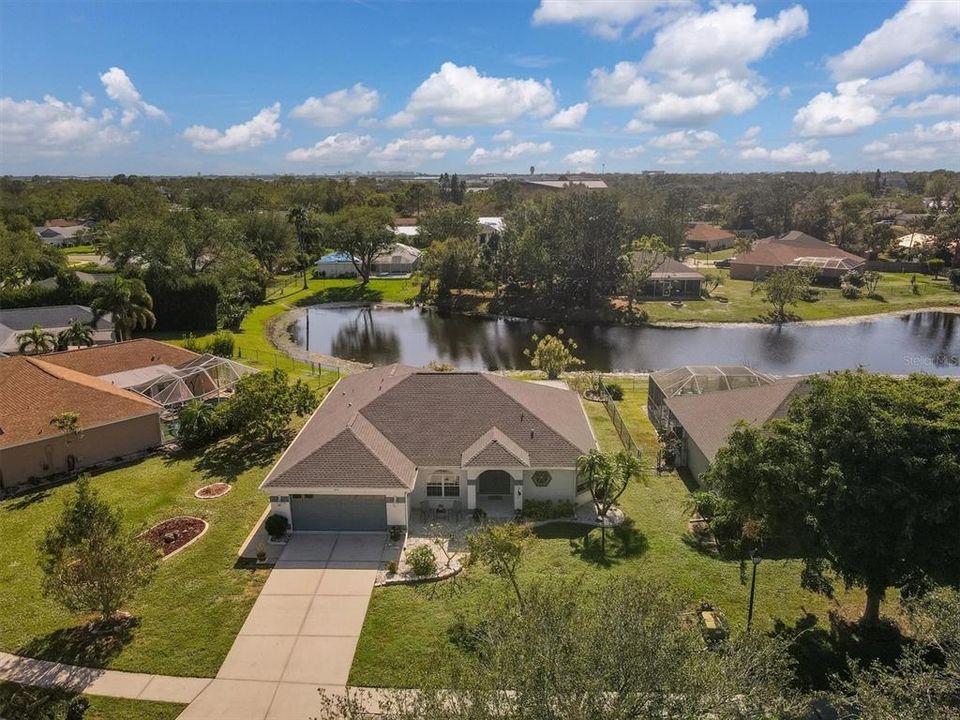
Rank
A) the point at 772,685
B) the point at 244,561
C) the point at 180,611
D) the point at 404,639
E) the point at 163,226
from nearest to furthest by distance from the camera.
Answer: the point at 772,685 < the point at 404,639 < the point at 180,611 < the point at 244,561 < the point at 163,226

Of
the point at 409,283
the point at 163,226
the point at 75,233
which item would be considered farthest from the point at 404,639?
the point at 75,233

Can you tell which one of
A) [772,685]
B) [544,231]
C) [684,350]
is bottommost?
[684,350]

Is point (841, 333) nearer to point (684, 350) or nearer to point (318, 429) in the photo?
point (684, 350)

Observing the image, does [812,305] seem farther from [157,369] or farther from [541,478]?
[157,369]

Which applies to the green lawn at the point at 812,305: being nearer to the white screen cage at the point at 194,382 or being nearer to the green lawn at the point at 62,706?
the white screen cage at the point at 194,382

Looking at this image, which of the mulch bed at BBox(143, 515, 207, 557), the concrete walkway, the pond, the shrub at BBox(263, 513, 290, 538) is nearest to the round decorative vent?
A: the shrub at BBox(263, 513, 290, 538)

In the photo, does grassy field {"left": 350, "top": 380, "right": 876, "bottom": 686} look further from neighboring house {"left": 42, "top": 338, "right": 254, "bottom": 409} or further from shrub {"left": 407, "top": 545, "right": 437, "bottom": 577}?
neighboring house {"left": 42, "top": 338, "right": 254, "bottom": 409}

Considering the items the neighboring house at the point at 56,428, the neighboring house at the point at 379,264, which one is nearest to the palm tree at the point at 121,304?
the neighboring house at the point at 56,428

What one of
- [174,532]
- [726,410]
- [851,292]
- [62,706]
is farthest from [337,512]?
[851,292]
